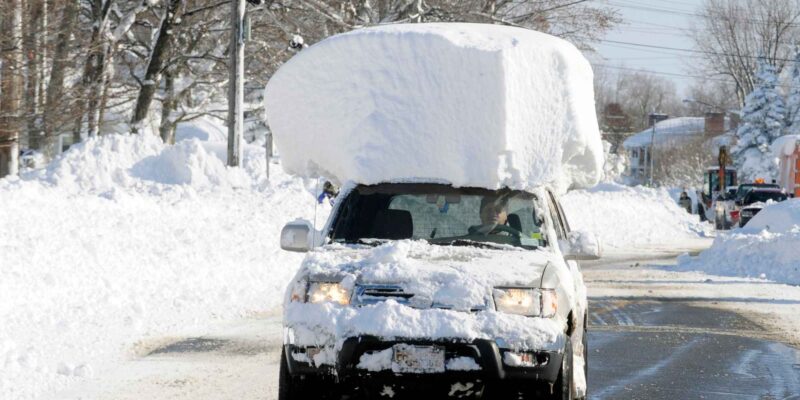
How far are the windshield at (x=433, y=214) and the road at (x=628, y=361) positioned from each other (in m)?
1.41

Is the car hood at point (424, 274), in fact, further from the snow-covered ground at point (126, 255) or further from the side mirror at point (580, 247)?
the snow-covered ground at point (126, 255)

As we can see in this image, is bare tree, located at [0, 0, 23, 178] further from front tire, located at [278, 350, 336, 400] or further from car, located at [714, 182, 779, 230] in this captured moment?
car, located at [714, 182, 779, 230]

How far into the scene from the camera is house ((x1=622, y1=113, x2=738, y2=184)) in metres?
137

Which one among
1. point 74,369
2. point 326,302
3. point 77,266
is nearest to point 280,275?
point 77,266

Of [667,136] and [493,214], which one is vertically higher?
[667,136]

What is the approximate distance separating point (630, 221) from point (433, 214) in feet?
116

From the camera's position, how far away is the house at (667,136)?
137m

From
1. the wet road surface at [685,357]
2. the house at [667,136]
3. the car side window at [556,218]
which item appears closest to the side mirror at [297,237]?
the car side window at [556,218]

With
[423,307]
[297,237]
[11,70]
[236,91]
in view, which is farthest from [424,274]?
[236,91]

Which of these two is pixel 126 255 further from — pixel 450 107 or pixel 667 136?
pixel 667 136

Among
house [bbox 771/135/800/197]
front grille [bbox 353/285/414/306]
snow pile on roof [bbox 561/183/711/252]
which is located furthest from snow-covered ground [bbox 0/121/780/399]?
house [bbox 771/135/800/197]

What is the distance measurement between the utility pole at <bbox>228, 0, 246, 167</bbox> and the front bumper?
20.9 m

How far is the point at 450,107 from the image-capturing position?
915 centimetres

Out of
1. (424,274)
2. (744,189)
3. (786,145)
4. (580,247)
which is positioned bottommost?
(424,274)
